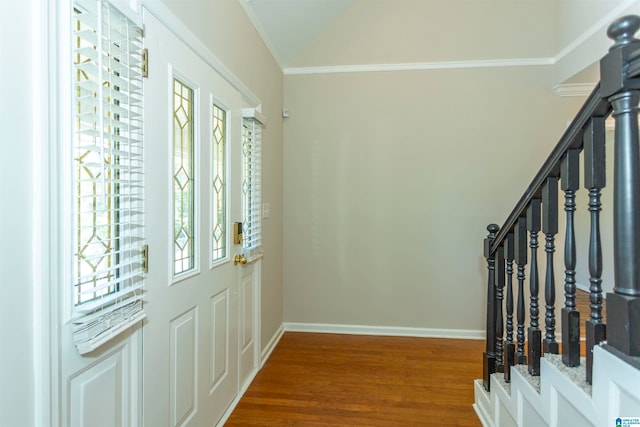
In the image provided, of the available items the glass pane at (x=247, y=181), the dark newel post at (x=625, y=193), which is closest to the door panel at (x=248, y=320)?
the glass pane at (x=247, y=181)

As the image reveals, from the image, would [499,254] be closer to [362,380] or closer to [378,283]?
[362,380]

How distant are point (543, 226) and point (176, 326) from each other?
1697 mm

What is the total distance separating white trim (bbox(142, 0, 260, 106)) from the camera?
1335 mm

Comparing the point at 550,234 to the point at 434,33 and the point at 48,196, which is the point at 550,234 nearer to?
the point at 48,196

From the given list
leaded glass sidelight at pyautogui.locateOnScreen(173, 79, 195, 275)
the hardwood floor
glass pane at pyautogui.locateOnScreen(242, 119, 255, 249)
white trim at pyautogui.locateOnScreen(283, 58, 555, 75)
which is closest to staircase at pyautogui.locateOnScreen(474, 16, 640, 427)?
the hardwood floor

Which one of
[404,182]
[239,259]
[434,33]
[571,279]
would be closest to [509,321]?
[571,279]

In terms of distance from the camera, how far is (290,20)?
2846 mm

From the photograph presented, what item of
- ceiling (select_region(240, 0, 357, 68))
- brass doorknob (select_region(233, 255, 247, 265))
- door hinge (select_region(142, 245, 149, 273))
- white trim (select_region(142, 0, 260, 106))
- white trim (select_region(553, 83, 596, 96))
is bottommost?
brass doorknob (select_region(233, 255, 247, 265))

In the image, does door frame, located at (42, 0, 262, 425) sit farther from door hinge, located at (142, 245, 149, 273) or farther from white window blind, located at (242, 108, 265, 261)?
white window blind, located at (242, 108, 265, 261)

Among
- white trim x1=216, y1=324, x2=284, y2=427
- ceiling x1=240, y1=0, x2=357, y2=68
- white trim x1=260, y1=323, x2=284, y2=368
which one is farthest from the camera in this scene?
white trim x1=260, y1=323, x2=284, y2=368

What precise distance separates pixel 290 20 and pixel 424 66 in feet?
4.57

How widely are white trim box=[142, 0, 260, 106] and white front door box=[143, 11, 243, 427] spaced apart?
1.0 inches

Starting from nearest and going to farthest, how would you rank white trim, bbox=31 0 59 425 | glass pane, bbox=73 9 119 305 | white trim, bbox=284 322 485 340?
white trim, bbox=31 0 59 425 → glass pane, bbox=73 9 119 305 → white trim, bbox=284 322 485 340

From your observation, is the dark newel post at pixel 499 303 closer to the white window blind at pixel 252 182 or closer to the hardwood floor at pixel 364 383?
the hardwood floor at pixel 364 383
